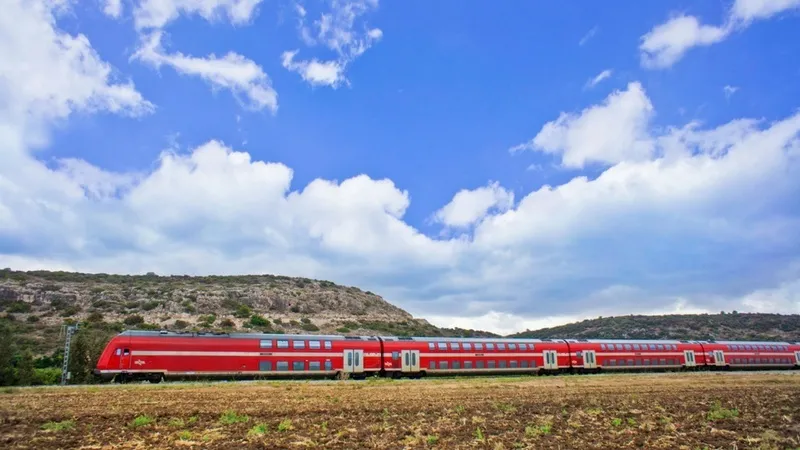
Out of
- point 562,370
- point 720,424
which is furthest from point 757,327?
point 720,424

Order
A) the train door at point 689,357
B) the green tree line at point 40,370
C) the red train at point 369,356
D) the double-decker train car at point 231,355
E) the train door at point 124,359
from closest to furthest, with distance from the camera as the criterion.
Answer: the train door at point 124,359 < the double-decker train car at point 231,355 < the green tree line at point 40,370 < the red train at point 369,356 < the train door at point 689,357

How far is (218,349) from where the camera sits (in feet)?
155

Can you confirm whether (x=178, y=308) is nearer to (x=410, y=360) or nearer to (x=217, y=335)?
(x=217, y=335)

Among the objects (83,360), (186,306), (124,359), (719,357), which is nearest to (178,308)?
(186,306)

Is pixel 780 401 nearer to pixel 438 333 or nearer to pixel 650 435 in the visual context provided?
pixel 650 435

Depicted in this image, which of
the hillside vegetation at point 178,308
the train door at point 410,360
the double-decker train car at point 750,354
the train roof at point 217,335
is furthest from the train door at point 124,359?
the double-decker train car at point 750,354

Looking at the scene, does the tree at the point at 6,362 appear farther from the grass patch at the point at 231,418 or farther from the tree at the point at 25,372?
the grass patch at the point at 231,418

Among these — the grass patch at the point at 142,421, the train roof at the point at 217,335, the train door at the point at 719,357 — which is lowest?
the grass patch at the point at 142,421

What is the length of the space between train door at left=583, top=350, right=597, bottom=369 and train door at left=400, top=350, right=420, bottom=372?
23904 mm

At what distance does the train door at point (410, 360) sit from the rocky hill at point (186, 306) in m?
42.9

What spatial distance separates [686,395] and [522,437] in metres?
22.4

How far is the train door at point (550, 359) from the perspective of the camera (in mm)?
63812

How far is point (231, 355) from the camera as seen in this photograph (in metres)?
47.8

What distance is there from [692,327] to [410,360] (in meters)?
117
